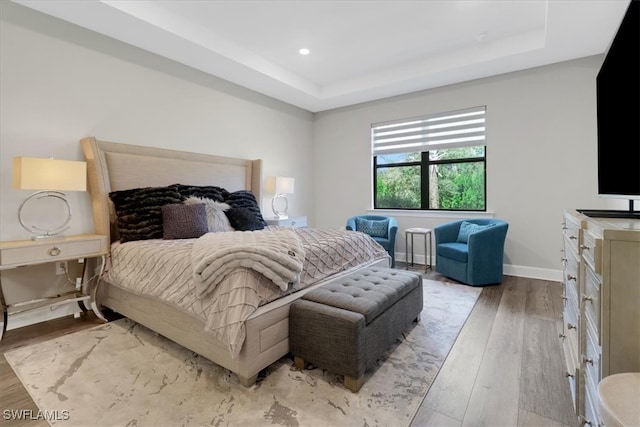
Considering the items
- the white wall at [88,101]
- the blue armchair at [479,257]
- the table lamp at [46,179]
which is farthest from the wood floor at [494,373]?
the white wall at [88,101]

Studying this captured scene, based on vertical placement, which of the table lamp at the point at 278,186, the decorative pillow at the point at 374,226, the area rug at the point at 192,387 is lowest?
the area rug at the point at 192,387

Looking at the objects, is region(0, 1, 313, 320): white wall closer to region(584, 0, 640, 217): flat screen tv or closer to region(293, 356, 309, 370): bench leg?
region(293, 356, 309, 370): bench leg

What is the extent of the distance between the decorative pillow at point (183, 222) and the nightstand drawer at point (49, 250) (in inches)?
21.4

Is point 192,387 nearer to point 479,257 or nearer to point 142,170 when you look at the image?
point 142,170

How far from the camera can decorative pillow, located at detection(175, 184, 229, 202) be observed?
3.37 metres

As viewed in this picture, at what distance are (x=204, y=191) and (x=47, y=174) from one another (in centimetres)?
140

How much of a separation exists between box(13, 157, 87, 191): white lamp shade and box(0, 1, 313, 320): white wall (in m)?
0.44

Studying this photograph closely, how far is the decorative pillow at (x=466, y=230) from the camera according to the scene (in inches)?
156

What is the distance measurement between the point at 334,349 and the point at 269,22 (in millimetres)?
3241

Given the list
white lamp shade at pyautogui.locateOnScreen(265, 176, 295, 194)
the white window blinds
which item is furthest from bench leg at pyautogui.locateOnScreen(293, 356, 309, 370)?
the white window blinds

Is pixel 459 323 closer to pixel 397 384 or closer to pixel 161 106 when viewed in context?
pixel 397 384

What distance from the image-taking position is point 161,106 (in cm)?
363

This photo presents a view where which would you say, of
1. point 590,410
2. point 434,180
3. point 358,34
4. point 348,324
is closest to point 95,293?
point 348,324

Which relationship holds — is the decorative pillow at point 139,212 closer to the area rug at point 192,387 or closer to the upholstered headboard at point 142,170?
the upholstered headboard at point 142,170
